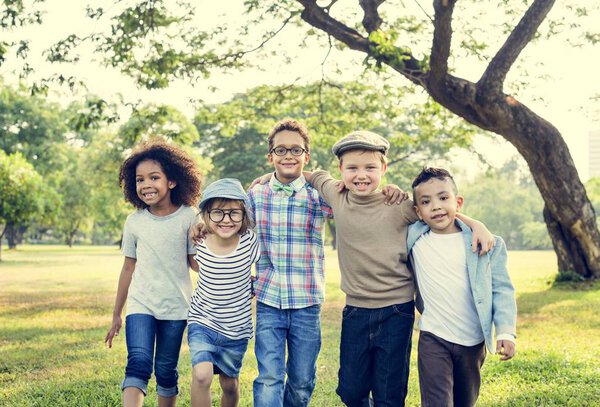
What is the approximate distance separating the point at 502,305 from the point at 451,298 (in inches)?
11.4

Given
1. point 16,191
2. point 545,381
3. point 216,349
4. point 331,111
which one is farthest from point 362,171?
point 16,191

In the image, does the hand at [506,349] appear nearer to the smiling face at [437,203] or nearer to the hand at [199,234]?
the smiling face at [437,203]

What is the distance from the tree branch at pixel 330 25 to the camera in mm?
12195

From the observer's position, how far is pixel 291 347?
4.06m

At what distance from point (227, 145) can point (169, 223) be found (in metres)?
37.7

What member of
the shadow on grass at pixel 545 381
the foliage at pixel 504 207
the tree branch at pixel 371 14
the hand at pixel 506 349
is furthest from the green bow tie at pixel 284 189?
the foliage at pixel 504 207

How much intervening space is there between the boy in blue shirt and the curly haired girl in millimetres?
1581

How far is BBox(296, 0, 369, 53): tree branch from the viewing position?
1220 cm

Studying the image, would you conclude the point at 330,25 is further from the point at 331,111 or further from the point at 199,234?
the point at 199,234

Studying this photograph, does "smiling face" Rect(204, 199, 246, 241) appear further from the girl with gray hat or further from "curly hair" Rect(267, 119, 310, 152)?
"curly hair" Rect(267, 119, 310, 152)

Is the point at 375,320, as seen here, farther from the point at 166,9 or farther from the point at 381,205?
the point at 166,9

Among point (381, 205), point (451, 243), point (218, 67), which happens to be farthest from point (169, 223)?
point (218, 67)

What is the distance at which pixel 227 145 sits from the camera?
137 ft

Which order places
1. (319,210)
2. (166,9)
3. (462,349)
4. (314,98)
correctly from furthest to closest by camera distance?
(314,98) < (166,9) < (319,210) < (462,349)
